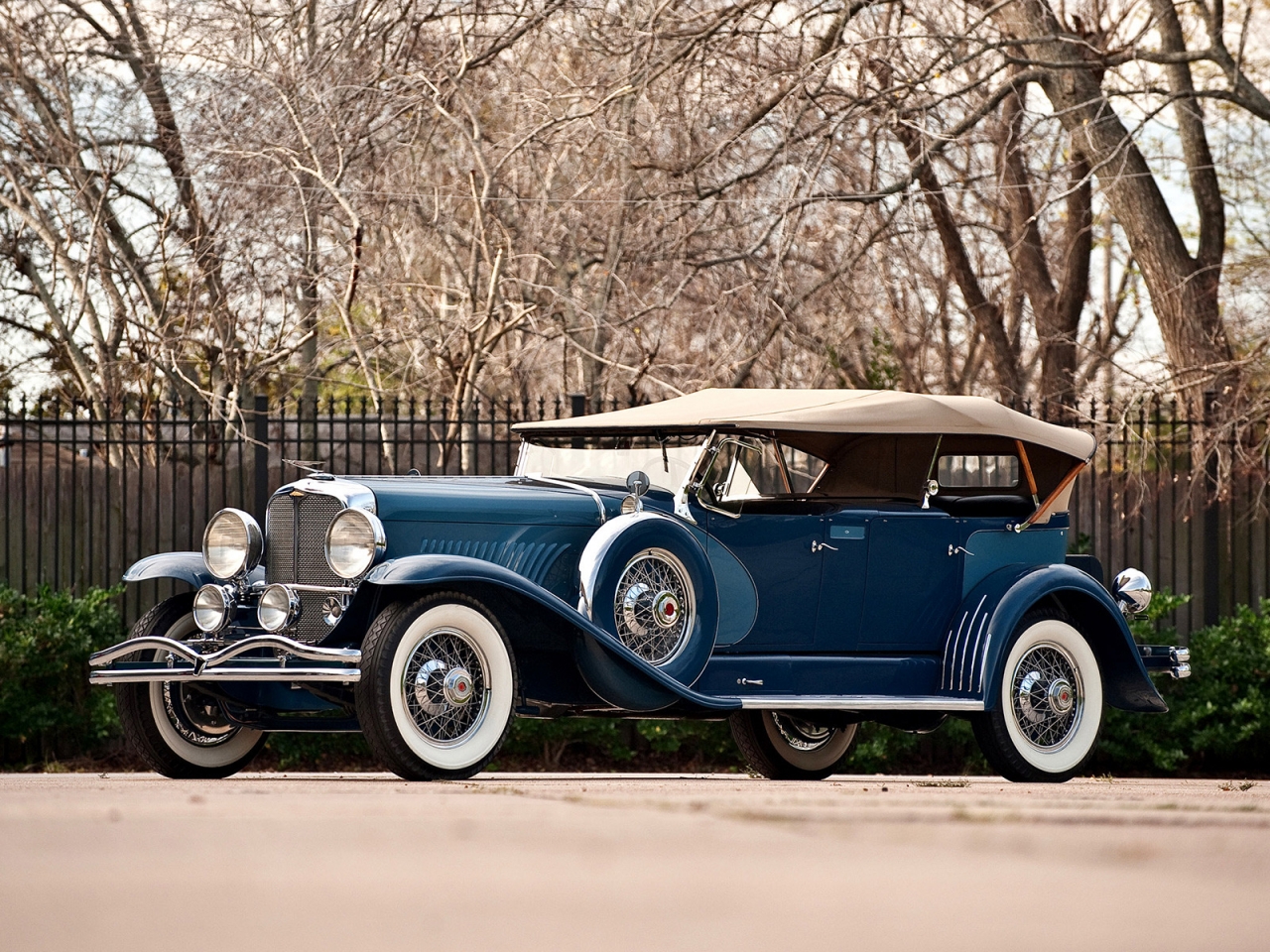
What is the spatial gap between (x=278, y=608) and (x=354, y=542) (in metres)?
0.47

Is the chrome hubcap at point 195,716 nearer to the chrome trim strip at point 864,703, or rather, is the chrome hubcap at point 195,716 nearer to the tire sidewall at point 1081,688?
the chrome trim strip at point 864,703

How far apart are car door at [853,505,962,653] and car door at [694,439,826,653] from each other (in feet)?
1.03

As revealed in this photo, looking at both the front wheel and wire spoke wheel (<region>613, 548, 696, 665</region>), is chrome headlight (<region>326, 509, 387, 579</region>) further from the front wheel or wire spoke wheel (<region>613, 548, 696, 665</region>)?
the front wheel

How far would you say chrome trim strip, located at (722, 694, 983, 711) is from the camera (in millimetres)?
7355

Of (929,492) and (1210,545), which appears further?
(1210,545)

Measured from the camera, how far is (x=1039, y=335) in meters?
18.2

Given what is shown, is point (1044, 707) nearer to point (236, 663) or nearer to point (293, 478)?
point (236, 663)

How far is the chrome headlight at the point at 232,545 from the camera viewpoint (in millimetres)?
7262

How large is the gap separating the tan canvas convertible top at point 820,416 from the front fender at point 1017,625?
0.73 metres

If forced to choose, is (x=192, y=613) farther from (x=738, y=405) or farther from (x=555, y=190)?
(x=555, y=190)

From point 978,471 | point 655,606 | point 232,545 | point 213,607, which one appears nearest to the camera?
point 655,606

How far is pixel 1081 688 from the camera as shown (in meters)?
8.14

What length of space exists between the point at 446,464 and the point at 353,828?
7.59m

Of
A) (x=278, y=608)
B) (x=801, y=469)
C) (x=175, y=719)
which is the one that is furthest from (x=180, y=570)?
(x=801, y=469)
